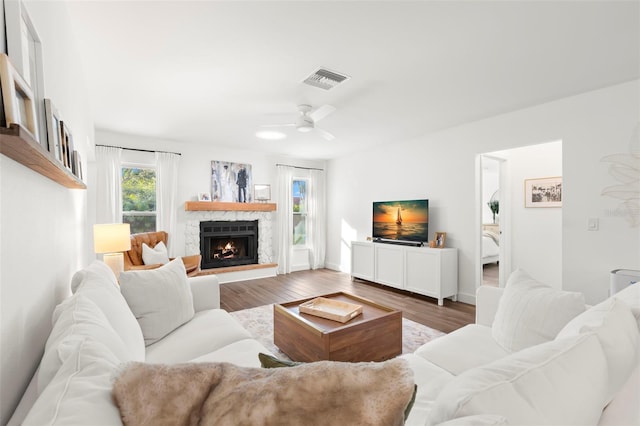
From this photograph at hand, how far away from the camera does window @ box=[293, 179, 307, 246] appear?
657cm

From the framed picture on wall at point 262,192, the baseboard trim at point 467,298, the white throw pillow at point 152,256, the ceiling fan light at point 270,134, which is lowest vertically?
the baseboard trim at point 467,298

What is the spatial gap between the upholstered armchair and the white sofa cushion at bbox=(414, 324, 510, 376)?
3.70 meters

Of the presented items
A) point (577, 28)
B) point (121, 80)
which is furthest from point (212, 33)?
point (577, 28)

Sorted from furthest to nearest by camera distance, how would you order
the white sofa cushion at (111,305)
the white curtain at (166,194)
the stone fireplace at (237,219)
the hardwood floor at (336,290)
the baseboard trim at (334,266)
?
1. the baseboard trim at (334,266)
2. the stone fireplace at (237,219)
3. the white curtain at (166,194)
4. the hardwood floor at (336,290)
5. the white sofa cushion at (111,305)

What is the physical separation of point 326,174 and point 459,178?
3.21 metres

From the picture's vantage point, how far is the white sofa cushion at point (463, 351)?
1.53 metres

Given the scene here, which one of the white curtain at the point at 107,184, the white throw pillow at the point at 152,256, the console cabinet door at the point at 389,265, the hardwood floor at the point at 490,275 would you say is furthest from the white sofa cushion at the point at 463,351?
the white curtain at the point at 107,184

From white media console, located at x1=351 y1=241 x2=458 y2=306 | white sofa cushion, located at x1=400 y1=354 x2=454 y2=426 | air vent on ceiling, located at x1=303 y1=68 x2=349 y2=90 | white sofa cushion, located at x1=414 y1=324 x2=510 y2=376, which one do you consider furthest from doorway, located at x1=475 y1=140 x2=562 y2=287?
white sofa cushion, located at x1=400 y1=354 x2=454 y2=426

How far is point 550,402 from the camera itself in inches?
25.6

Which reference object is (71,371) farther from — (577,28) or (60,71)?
(577,28)

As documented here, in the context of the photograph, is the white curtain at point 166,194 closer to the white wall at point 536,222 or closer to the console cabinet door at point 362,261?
the console cabinet door at point 362,261

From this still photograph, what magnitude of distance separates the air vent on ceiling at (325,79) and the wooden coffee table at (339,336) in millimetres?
2057

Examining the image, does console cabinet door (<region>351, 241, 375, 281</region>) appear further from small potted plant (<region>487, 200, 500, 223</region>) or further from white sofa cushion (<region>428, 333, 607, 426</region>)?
white sofa cushion (<region>428, 333, 607, 426</region>)

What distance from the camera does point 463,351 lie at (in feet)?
5.37
